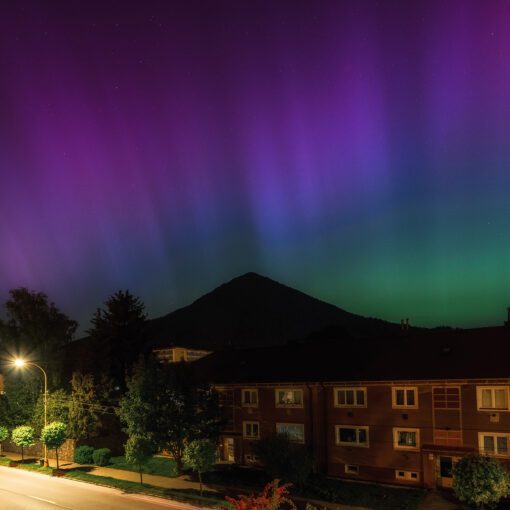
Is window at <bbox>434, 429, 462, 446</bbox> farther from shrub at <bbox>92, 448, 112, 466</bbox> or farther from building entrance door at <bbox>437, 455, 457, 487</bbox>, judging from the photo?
shrub at <bbox>92, 448, 112, 466</bbox>

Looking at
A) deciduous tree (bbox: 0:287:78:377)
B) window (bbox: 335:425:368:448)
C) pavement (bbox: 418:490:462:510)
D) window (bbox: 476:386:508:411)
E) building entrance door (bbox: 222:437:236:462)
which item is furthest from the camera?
deciduous tree (bbox: 0:287:78:377)

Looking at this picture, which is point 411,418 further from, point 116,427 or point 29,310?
point 29,310

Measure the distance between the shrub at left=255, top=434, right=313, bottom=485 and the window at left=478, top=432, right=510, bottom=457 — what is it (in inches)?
371

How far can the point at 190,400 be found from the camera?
36.6m

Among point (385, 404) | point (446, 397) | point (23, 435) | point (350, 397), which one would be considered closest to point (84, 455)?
point (23, 435)

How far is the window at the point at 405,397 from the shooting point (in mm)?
33062

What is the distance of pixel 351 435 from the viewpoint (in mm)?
35594

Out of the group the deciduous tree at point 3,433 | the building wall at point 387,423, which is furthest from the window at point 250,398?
the deciduous tree at point 3,433

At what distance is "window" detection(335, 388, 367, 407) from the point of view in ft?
116

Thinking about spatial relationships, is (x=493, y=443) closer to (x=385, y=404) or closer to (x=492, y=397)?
(x=492, y=397)

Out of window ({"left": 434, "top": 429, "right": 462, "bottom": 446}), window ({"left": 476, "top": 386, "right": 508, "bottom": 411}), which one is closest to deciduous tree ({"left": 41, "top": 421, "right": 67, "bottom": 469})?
window ({"left": 434, "top": 429, "right": 462, "bottom": 446})

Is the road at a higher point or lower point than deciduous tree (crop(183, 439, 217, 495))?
lower

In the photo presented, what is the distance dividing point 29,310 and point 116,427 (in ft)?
108

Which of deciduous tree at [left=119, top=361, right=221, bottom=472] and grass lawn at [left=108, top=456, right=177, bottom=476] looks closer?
deciduous tree at [left=119, top=361, right=221, bottom=472]
